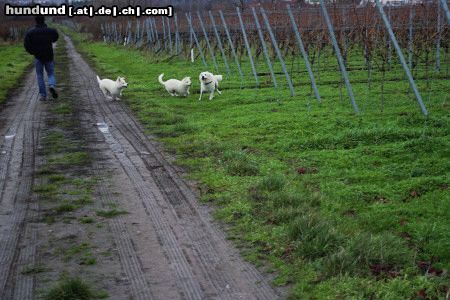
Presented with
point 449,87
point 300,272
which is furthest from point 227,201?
point 449,87

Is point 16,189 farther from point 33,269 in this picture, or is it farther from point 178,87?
point 178,87

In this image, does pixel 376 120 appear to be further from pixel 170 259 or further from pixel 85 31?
pixel 85 31

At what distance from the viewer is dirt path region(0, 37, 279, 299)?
4242mm

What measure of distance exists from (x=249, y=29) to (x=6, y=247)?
24039 mm

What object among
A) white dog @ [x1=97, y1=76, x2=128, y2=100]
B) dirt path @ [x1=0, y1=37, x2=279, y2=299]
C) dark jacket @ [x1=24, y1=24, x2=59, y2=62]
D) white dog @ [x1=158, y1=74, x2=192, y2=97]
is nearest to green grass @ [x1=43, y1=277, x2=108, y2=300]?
dirt path @ [x1=0, y1=37, x2=279, y2=299]

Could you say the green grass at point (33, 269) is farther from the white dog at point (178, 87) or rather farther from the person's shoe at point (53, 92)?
the person's shoe at point (53, 92)

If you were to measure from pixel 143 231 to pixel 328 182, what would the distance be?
103 inches

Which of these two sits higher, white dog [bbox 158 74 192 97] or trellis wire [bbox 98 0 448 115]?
trellis wire [bbox 98 0 448 115]

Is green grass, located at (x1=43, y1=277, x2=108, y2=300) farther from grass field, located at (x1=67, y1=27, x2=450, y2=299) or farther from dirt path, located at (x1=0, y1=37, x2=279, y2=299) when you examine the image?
grass field, located at (x1=67, y1=27, x2=450, y2=299)

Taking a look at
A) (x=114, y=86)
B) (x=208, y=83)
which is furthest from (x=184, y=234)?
(x=114, y=86)

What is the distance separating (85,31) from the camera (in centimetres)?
6825

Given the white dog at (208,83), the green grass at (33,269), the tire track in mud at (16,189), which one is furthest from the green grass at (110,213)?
the white dog at (208,83)

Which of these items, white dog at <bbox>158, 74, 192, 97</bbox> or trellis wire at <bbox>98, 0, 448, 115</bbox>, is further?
white dog at <bbox>158, 74, 192, 97</bbox>

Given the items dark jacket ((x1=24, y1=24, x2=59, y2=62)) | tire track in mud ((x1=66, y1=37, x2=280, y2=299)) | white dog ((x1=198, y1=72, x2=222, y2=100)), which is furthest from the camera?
dark jacket ((x1=24, y1=24, x2=59, y2=62))
